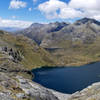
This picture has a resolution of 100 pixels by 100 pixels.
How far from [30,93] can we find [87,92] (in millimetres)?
20096

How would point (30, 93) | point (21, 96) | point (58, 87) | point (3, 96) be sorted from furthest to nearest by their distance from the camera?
point (58, 87) < point (30, 93) < point (21, 96) < point (3, 96)

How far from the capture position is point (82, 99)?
5434cm

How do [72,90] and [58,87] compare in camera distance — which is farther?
[58,87]

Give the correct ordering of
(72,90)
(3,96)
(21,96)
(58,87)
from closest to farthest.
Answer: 1. (3,96)
2. (21,96)
3. (72,90)
4. (58,87)

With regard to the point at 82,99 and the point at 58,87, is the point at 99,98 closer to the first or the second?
the point at 82,99

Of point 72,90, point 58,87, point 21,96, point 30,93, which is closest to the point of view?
point 21,96

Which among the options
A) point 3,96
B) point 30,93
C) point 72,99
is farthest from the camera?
point 72,99

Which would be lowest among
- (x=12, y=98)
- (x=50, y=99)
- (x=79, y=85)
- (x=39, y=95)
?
(x=79, y=85)

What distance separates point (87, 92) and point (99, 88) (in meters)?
4.33

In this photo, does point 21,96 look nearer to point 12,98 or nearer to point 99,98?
point 12,98

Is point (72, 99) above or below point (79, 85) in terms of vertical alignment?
above

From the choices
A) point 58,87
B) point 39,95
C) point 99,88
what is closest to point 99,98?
point 99,88

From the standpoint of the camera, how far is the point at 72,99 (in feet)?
192

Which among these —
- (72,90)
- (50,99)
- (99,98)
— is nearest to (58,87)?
(72,90)
